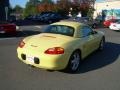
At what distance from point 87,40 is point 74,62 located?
3.77ft

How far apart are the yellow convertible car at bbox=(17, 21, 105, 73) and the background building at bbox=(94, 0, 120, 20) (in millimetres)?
34644

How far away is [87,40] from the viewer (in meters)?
8.27

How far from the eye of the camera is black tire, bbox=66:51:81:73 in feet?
23.7

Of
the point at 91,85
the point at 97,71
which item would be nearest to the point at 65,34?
the point at 97,71

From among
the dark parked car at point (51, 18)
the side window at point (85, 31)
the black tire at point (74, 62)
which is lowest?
the dark parked car at point (51, 18)

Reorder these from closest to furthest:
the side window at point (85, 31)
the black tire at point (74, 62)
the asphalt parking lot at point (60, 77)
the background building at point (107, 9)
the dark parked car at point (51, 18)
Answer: the asphalt parking lot at point (60, 77), the black tire at point (74, 62), the side window at point (85, 31), the dark parked car at point (51, 18), the background building at point (107, 9)

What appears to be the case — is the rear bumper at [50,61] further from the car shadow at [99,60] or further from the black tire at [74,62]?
the car shadow at [99,60]

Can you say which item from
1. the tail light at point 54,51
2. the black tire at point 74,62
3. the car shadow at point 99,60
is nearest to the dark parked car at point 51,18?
the car shadow at point 99,60

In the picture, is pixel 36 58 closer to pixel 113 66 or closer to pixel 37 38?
pixel 37 38

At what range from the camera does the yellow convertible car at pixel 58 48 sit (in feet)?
22.2

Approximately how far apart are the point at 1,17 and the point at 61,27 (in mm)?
31891

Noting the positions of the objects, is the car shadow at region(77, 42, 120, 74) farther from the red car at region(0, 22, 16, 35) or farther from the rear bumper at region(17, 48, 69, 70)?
the red car at region(0, 22, 16, 35)

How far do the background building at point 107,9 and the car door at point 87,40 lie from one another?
1325 inches

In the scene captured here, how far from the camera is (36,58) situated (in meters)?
6.78
